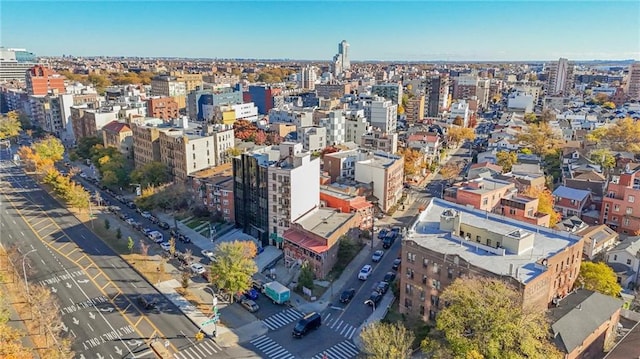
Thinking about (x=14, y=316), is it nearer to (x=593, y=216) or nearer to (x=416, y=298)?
(x=416, y=298)

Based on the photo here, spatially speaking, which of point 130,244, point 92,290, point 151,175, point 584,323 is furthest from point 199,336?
point 151,175

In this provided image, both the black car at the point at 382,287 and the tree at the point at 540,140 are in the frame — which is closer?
the black car at the point at 382,287

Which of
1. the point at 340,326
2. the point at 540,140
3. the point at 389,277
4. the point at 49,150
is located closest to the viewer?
the point at 340,326

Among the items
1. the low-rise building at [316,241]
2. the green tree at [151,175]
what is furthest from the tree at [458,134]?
the green tree at [151,175]

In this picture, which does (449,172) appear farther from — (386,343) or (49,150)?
(49,150)

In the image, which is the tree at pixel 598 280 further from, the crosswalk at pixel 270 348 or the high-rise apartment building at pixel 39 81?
the high-rise apartment building at pixel 39 81

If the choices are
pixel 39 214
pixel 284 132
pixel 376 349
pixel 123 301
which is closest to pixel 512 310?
pixel 376 349

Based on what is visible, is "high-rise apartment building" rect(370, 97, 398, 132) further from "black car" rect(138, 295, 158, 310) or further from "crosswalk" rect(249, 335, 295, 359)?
"crosswalk" rect(249, 335, 295, 359)
